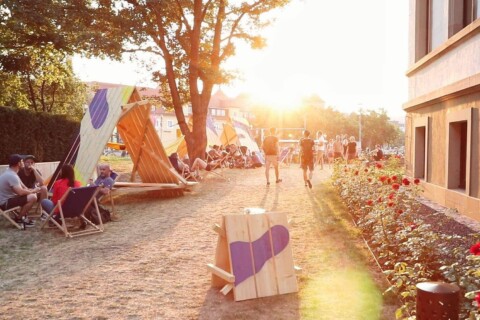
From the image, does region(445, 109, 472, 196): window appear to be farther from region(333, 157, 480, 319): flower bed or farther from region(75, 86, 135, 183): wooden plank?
region(75, 86, 135, 183): wooden plank

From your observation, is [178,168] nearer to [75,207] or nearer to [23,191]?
[23,191]

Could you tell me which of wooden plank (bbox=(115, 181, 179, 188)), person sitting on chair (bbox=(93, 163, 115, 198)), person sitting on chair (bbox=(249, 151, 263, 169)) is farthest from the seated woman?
person sitting on chair (bbox=(249, 151, 263, 169))

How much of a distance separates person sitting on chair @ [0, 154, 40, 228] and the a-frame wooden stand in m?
5.01

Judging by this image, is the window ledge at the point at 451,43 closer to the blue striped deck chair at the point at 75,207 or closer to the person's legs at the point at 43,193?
the blue striped deck chair at the point at 75,207

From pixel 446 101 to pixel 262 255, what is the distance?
23.4 ft

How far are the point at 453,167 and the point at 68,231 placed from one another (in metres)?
7.76

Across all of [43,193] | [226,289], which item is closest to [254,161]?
[43,193]

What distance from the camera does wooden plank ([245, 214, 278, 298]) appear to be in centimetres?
488

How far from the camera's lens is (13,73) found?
2092 centimetres

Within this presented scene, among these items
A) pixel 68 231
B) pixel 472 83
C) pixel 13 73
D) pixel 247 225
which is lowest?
pixel 68 231

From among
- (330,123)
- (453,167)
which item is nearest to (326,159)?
(453,167)

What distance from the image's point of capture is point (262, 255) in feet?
16.4

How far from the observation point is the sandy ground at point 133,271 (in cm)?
451

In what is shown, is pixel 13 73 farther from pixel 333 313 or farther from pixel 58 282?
pixel 333 313
